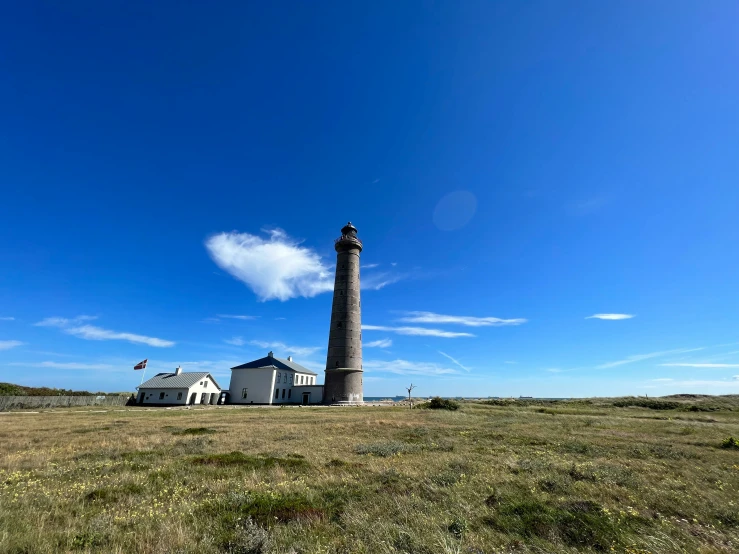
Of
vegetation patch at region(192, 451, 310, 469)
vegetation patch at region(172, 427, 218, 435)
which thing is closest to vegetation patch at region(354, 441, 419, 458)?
vegetation patch at region(192, 451, 310, 469)

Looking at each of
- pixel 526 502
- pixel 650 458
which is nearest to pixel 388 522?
pixel 526 502

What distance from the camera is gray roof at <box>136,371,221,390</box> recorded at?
2196 inches

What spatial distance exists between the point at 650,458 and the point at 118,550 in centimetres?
1754

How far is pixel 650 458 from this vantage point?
529 inches

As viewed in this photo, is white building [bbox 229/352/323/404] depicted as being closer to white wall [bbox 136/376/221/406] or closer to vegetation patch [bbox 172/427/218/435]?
white wall [bbox 136/376/221/406]

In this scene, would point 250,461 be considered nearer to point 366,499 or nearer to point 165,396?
point 366,499

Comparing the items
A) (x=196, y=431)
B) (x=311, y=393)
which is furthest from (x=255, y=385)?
Result: (x=196, y=431)

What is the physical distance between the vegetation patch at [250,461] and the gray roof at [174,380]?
1957 inches

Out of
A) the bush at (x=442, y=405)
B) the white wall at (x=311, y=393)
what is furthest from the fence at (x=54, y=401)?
the bush at (x=442, y=405)

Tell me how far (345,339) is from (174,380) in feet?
102

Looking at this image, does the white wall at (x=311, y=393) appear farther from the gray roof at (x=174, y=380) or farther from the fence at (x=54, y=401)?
the fence at (x=54, y=401)

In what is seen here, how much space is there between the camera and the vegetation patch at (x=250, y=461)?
1170cm

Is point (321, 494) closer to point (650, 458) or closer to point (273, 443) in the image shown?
point (273, 443)

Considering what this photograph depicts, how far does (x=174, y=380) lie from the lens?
57312 mm
